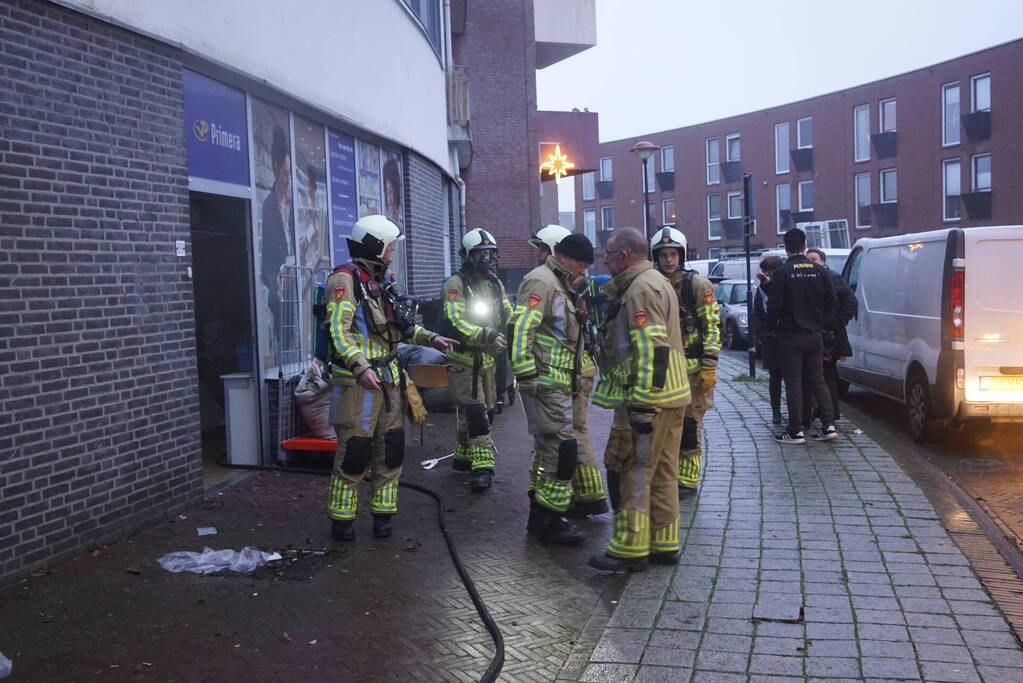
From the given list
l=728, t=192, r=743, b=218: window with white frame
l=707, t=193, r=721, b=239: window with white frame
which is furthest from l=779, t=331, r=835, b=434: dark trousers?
Result: l=707, t=193, r=721, b=239: window with white frame

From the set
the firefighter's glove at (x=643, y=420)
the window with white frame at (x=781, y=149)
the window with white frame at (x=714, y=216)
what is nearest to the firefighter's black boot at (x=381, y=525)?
the firefighter's glove at (x=643, y=420)

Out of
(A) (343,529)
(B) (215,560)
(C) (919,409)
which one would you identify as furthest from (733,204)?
(B) (215,560)

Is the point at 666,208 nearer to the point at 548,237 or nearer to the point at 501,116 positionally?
the point at 501,116

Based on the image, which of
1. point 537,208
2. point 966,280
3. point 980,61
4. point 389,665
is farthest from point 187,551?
point 980,61

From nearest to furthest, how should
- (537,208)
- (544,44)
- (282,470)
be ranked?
(282,470) → (537,208) → (544,44)

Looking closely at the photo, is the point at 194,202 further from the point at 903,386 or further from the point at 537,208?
the point at 537,208

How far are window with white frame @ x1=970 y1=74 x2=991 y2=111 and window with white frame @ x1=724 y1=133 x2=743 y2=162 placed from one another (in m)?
15.3

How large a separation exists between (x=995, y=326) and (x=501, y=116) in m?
19.9

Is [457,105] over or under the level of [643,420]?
over

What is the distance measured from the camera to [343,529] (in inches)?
249

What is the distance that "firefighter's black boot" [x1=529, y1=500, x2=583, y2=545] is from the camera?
6.25 meters

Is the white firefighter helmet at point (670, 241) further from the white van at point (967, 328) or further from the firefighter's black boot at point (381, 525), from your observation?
the white van at point (967, 328)

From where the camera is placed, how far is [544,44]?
30766mm

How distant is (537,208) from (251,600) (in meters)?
23.8
